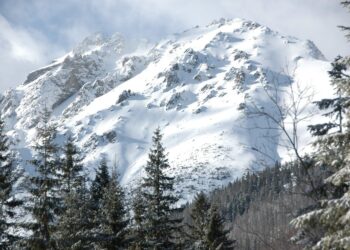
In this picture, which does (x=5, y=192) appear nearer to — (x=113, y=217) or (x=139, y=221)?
(x=113, y=217)

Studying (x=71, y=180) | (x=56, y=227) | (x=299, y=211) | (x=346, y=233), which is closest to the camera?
(x=346, y=233)

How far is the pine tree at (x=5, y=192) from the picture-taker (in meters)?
18.3

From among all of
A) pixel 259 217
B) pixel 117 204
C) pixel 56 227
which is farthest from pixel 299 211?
pixel 259 217

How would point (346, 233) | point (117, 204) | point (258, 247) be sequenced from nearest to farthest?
point (346, 233)
point (117, 204)
point (258, 247)

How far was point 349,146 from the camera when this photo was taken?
9281 mm

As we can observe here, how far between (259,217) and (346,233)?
15366cm

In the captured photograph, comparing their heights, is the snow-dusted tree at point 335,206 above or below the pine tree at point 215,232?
below

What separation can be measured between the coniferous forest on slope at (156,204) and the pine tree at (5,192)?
0.13ft

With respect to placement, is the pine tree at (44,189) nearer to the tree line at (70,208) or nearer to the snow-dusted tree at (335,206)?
the tree line at (70,208)

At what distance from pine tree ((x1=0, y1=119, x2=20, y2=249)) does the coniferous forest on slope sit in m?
0.04

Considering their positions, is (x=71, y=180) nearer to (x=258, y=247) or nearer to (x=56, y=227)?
(x=56, y=227)

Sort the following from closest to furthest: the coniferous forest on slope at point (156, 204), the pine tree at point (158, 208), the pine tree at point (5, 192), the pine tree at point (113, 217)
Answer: the coniferous forest on slope at point (156, 204) → the pine tree at point (5, 192) → the pine tree at point (113, 217) → the pine tree at point (158, 208)

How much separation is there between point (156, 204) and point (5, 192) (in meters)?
9.33

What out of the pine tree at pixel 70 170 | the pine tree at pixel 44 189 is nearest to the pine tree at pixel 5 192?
the pine tree at pixel 44 189
